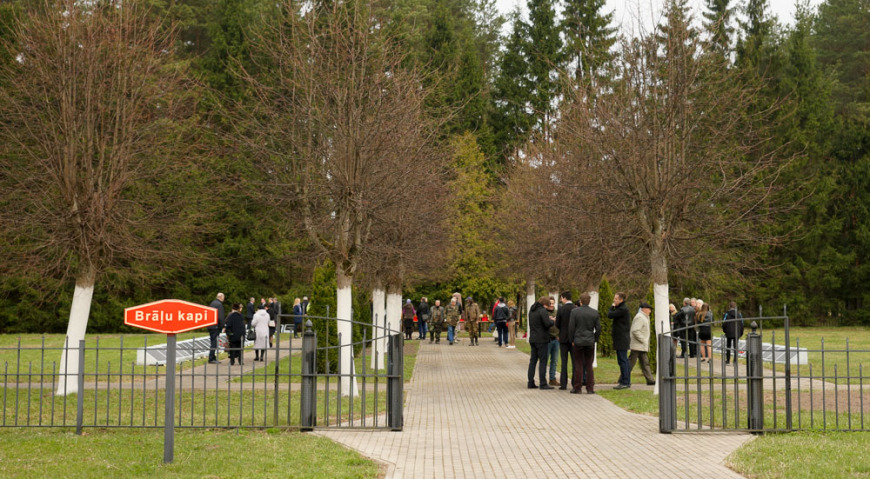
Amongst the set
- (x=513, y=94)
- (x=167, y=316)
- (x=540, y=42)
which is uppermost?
(x=540, y=42)

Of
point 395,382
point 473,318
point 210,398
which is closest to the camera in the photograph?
point 395,382

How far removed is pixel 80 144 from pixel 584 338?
9.79m

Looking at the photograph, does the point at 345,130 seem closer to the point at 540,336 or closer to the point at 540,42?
the point at 540,336

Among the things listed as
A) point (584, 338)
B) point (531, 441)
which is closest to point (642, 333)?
point (584, 338)

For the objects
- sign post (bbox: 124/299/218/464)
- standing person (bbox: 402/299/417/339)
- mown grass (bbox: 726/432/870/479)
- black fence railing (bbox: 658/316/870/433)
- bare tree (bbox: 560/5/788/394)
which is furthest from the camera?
standing person (bbox: 402/299/417/339)

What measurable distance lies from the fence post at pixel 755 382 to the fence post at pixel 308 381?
5.45m

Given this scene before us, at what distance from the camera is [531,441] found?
10742mm

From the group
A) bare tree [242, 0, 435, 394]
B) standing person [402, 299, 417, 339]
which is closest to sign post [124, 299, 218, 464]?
bare tree [242, 0, 435, 394]

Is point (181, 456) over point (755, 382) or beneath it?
beneath

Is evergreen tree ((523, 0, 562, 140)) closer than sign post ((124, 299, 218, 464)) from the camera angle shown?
No

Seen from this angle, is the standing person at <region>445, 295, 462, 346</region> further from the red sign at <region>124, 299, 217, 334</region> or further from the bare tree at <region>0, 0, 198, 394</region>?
the red sign at <region>124, 299, 217, 334</region>

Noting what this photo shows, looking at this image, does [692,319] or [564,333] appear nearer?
[564,333]

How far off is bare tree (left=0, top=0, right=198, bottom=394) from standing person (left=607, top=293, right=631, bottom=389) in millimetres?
8977

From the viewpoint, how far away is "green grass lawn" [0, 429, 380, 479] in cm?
851
